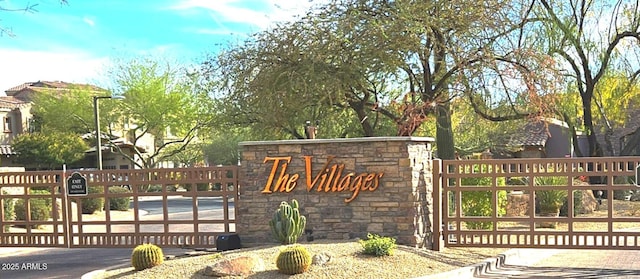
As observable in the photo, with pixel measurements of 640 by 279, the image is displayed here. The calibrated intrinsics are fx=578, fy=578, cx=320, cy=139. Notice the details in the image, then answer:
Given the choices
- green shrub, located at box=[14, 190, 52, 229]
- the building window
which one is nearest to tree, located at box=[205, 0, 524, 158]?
green shrub, located at box=[14, 190, 52, 229]

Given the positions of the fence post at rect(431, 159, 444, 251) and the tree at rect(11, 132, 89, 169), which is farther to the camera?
the tree at rect(11, 132, 89, 169)

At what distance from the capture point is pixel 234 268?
885 cm

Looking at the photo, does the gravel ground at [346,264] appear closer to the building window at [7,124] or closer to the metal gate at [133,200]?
the metal gate at [133,200]

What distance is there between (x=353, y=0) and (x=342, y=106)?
11.3 ft

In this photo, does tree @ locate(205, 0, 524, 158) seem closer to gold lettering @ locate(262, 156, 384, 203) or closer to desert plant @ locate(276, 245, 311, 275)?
gold lettering @ locate(262, 156, 384, 203)

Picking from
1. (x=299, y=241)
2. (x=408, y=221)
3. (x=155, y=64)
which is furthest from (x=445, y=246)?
(x=155, y=64)

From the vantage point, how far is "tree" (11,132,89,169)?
3847 centimetres

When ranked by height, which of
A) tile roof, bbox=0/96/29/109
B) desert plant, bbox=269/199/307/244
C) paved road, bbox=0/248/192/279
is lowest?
paved road, bbox=0/248/192/279

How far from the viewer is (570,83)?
78.7 feet

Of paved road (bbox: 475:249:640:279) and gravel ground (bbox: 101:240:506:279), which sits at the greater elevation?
gravel ground (bbox: 101:240:506:279)

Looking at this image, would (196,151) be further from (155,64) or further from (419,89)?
(419,89)

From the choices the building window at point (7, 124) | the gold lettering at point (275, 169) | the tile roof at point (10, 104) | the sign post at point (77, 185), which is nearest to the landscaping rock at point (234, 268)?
the gold lettering at point (275, 169)

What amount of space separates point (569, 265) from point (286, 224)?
5.25 m

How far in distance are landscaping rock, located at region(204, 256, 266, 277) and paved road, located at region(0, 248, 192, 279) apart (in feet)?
9.25
